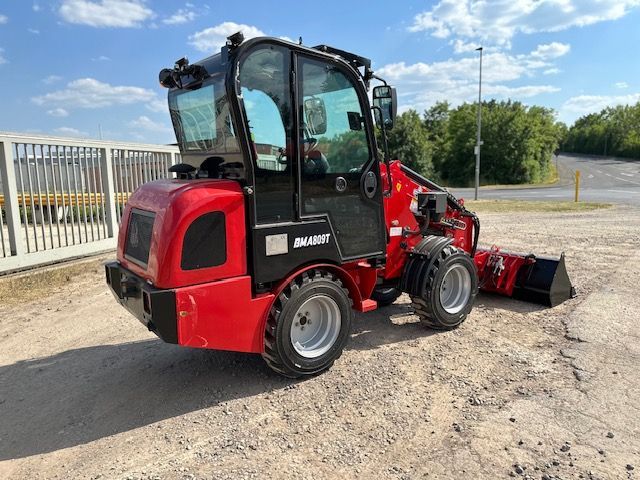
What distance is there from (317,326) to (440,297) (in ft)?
5.04

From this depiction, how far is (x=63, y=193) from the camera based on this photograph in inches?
347

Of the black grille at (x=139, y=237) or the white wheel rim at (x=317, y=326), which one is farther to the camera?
the white wheel rim at (x=317, y=326)

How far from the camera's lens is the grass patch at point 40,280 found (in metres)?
6.73

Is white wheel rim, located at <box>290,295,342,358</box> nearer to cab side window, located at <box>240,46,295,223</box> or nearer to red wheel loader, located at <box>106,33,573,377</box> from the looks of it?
red wheel loader, located at <box>106,33,573,377</box>

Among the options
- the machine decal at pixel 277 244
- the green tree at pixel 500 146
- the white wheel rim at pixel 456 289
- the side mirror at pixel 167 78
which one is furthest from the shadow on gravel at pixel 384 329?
the green tree at pixel 500 146

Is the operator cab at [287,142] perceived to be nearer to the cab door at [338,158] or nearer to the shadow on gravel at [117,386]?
the cab door at [338,158]

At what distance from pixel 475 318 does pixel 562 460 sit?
2.63 metres

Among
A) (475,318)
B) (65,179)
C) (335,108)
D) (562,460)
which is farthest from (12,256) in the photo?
(562,460)

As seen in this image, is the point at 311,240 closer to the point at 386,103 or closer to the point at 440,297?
the point at 386,103

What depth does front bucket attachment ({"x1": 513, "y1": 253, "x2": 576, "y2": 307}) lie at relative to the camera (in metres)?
5.67

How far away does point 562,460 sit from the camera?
280 centimetres

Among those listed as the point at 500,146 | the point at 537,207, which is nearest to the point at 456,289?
the point at 537,207

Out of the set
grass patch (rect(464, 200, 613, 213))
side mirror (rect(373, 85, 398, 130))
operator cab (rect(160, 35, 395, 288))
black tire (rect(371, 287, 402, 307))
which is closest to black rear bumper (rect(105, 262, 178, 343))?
operator cab (rect(160, 35, 395, 288))

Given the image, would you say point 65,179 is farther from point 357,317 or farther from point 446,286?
point 446,286
